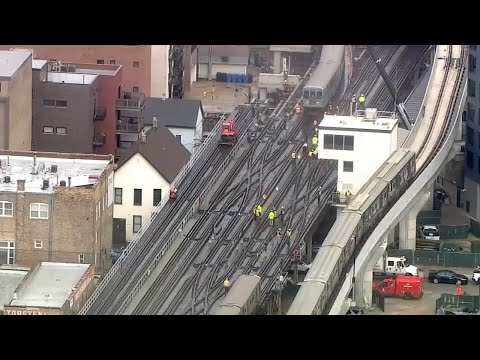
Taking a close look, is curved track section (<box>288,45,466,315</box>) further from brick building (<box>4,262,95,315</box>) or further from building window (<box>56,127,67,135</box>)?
building window (<box>56,127,67,135</box>)

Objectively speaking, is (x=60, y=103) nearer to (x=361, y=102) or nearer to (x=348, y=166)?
(x=348, y=166)

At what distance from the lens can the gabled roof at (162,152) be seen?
1200 centimetres

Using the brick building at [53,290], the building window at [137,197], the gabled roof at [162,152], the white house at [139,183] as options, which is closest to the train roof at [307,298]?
the brick building at [53,290]

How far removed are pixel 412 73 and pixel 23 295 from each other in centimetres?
808

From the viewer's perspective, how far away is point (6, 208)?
32.9ft

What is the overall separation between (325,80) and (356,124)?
111 inches

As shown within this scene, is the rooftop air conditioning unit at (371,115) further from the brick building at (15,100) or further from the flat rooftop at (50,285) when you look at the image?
the flat rooftop at (50,285)

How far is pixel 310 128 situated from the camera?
14.6 meters

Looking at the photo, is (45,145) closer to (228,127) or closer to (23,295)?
(228,127)

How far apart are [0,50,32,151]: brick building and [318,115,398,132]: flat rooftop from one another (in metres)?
2.11

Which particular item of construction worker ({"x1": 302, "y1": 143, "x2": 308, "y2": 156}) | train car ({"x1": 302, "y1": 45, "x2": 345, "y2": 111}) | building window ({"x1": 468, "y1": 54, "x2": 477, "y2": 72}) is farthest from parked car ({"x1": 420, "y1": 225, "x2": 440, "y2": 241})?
train car ({"x1": 302, "y1": 45, "x2": 345, "y2": 111})

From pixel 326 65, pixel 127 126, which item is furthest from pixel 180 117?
pixel 326 65

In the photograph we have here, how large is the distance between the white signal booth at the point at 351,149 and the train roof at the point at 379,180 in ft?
0.23
